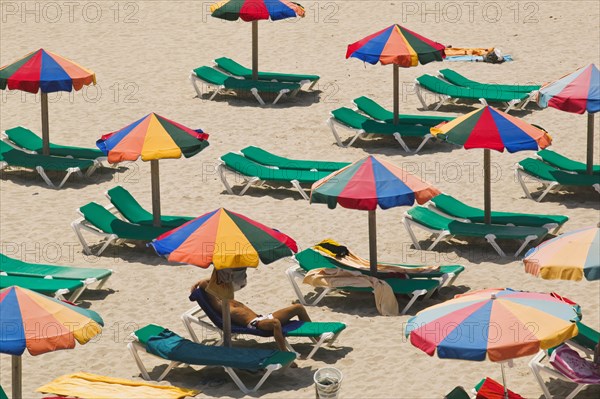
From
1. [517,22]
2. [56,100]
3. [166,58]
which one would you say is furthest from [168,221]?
[517,22]

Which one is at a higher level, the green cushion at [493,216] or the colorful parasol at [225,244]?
the colorful parasol at [225,244]

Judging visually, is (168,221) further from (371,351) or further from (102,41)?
(102,41)

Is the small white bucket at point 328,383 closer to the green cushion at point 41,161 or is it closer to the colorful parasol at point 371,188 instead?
the colorful parasol at point 371,188

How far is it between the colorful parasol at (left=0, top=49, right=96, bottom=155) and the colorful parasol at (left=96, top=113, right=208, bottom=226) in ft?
9.01

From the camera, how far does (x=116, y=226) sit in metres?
18.9

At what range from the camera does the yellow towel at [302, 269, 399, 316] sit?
16.7m

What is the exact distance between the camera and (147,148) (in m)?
18.7

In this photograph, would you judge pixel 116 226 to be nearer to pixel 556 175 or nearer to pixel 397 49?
pixel 397 49

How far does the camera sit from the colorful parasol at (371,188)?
54.4 feet

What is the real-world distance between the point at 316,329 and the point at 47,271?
13.2ft

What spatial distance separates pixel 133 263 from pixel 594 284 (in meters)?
6.09

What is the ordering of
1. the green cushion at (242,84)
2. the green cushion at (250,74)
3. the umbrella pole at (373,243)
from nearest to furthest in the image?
the umbrella pole at (373,243) → the green cushion at (242,84) → the green cushion at (250,74)

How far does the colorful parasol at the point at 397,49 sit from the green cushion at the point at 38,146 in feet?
15.2

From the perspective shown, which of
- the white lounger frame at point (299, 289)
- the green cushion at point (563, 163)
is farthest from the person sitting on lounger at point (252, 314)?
the green cushion at point (563, 163)
